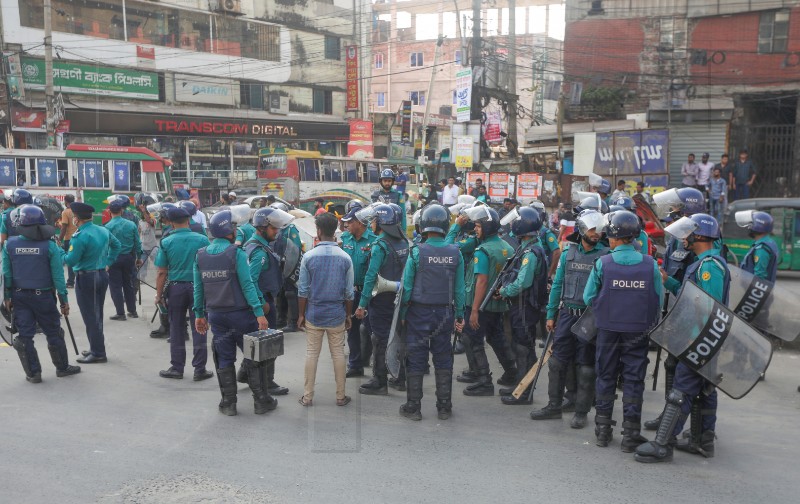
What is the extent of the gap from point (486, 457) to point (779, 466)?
222 centimetres

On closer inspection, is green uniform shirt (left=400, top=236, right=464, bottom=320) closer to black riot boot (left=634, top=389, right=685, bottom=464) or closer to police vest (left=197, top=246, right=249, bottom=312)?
police vest (left=197, top=246, right=249, bottom=312)

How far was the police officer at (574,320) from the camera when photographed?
6117mm

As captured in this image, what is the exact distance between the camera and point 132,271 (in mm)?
10633

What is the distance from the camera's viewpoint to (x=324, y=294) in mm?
6453

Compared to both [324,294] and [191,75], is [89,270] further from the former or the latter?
[191,75]

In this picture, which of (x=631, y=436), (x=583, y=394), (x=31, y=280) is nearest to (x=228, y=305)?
(x=31, y=280)

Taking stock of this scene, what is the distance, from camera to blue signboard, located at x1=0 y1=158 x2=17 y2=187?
1972 centimetres

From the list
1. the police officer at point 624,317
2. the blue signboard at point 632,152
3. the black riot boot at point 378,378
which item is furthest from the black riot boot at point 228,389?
the blue signboard at point 632,152

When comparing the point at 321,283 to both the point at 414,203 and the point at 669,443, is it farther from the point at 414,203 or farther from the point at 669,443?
the point at 414,203

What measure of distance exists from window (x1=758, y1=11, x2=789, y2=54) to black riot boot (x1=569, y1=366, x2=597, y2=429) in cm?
2263

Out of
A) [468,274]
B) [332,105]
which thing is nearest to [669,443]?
[468,274]

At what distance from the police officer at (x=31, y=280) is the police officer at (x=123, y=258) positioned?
8.43ft

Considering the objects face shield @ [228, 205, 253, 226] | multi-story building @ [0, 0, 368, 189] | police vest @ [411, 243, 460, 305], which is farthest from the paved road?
multi-story building @ [0, 0, 368, 189]

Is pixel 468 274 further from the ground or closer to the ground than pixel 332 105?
closer to the ground
